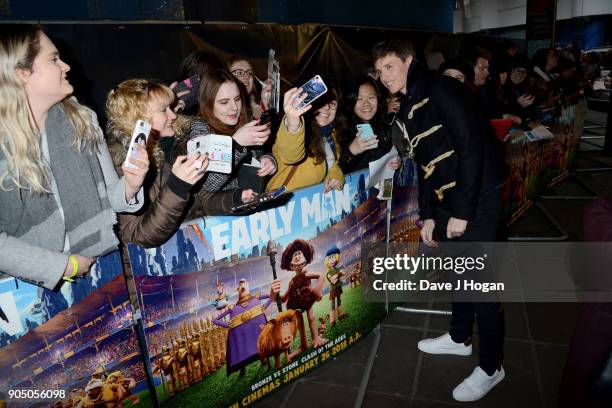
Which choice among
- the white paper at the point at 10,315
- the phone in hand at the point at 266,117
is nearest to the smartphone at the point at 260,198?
the phone in hand at the point at 266,117

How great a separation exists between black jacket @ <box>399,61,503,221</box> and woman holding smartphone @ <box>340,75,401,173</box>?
0.52 m

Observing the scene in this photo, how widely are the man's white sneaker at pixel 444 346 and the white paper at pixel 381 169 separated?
57.2 inches

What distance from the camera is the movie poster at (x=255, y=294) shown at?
245 centimetres

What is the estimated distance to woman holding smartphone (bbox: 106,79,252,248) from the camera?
7.29 ft

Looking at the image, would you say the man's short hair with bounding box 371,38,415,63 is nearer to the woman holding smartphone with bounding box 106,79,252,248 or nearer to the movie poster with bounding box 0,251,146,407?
the woman holding smartphone with bounding box 106,79,252,248

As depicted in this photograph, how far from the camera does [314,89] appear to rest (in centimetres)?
254

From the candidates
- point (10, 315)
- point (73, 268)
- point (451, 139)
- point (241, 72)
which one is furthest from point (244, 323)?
point (241, 72)

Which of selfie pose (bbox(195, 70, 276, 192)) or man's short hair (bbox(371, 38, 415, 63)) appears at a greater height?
man's short hair (bbox(371, 38, 415, 63))

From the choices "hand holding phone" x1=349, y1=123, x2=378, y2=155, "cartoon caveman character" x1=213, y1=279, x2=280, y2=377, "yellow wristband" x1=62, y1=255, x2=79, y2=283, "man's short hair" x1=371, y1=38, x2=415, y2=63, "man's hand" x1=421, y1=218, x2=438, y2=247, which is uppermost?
"man's short hair" x1=371, y1=38, x2=415, y2=63

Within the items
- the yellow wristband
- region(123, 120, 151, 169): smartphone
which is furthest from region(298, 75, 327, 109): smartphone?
the yellow wristband

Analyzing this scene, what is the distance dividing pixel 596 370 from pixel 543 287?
10.1 ft

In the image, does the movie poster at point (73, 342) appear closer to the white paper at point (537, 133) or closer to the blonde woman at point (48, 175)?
the blonde woman at point (48, 175)

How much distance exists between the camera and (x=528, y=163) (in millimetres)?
6016

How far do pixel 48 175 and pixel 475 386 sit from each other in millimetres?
3051
